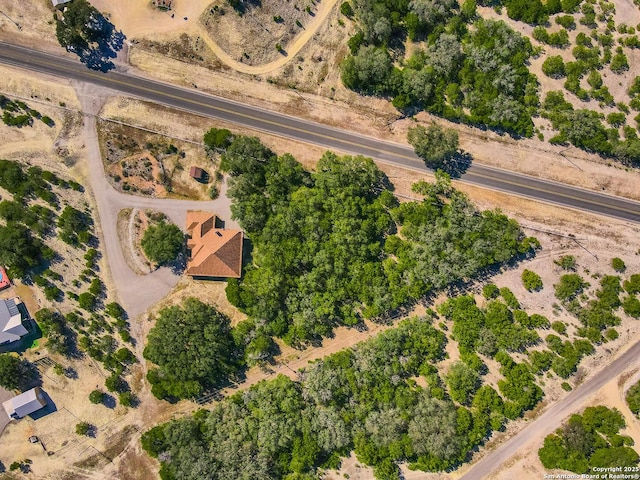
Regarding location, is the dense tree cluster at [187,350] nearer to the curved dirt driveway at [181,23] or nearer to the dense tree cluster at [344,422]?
the dense tree cluster at [344,422]

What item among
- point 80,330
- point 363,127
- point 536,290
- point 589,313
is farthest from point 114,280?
point 589,313

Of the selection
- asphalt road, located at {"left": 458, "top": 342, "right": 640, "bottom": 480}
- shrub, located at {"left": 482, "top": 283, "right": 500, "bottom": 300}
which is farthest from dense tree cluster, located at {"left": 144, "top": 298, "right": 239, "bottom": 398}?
asphalt road, located at {"left": 458, "top": 342, "right": 640, "bottom": 480}

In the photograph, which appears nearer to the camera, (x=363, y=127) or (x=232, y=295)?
(x=232, y=295)

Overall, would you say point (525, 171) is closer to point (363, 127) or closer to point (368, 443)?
point (363, 127)

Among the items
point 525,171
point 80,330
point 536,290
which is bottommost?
point 80,330

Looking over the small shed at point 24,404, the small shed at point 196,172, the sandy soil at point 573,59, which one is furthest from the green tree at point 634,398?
the small shed at point 24,404

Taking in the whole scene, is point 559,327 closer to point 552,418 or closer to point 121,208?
point 552,418

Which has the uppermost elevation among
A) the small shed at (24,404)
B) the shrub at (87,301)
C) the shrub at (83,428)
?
the shrub at (87,301)
